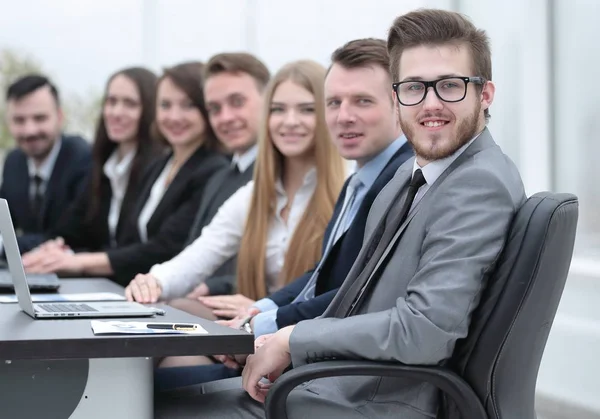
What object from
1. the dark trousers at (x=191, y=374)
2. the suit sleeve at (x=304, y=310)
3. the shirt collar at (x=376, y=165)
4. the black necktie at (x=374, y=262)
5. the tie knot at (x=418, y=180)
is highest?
the tie knot at (x=418, y=180)

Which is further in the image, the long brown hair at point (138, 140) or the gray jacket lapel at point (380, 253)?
the long brown hair at point (138, 140)

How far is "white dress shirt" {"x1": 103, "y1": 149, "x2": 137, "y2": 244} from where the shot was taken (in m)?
4.79

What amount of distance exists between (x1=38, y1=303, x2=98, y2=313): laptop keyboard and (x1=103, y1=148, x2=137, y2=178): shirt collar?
2.54 meters

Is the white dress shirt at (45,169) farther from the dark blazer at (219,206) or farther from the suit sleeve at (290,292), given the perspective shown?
the suit sleeve at (290,292)

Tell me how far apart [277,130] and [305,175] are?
18 centimetres

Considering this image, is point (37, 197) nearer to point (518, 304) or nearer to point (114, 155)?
point (114, 155)

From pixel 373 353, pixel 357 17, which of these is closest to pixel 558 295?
pixel 373 353

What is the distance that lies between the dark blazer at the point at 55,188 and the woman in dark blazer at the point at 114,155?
6.1 inches

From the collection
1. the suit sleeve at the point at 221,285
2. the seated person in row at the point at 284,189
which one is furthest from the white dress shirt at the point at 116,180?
the seated person in row at the point at 284,189

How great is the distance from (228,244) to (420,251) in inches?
58.3

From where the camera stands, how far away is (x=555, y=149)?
156 inches

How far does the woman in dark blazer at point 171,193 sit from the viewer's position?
3.96m

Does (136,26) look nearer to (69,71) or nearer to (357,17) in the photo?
(69,71)

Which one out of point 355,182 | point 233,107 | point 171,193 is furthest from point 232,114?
point 355,182
